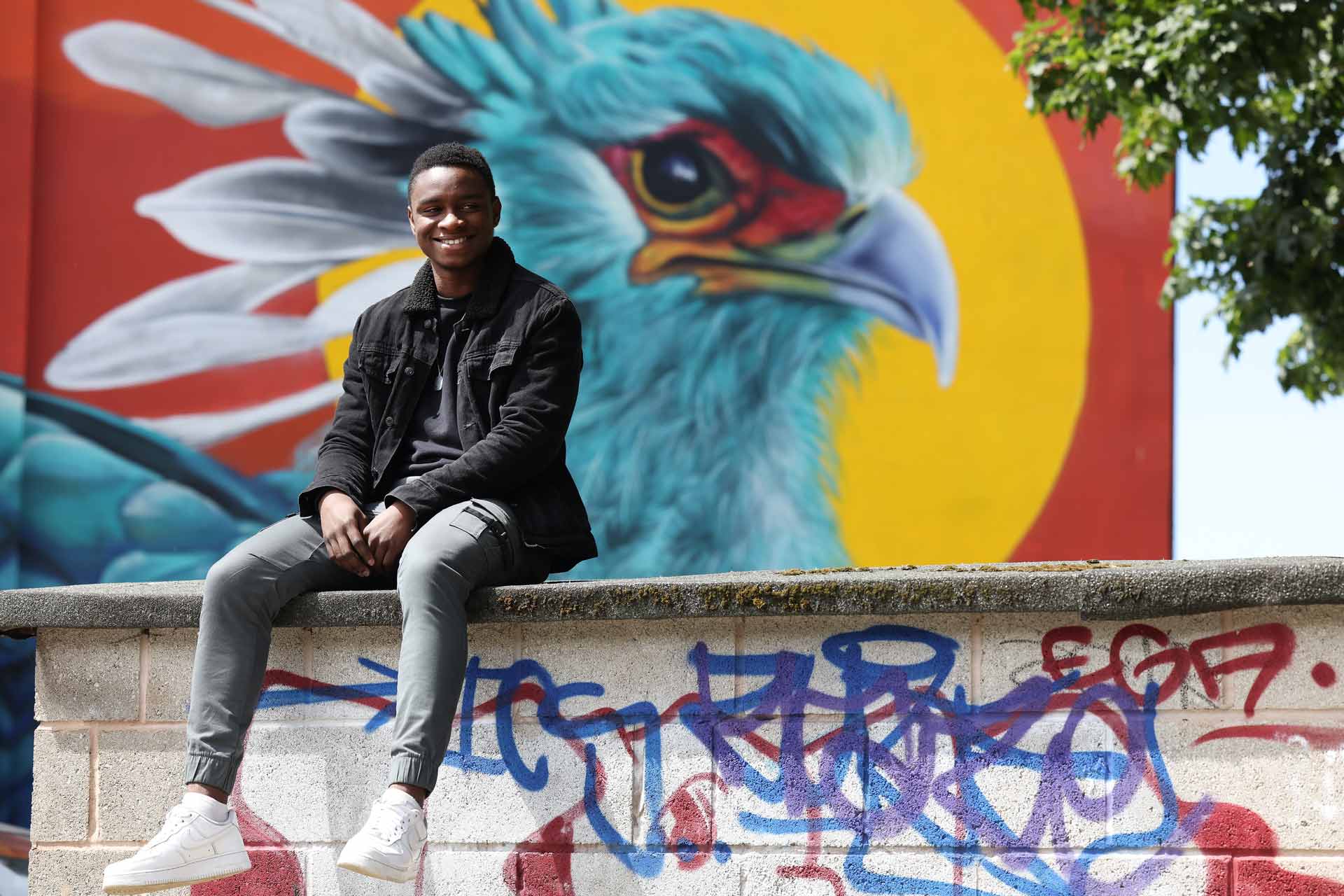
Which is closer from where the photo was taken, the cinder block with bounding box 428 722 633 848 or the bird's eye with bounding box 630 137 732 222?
the cinder block with bounding box 428 722 633 848

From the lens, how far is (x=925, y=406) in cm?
776

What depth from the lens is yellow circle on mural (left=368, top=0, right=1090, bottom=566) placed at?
7656 mm

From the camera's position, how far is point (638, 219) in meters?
8.01

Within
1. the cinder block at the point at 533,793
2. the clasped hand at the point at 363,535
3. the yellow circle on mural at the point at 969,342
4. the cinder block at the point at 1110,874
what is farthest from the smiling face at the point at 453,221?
the yellow circle on mural at the point at 969,342

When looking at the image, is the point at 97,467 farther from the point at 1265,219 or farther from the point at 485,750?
the point at 1265,219

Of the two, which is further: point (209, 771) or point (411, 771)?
point (209, 771)

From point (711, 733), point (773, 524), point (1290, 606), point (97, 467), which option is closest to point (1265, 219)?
point (773, 524)

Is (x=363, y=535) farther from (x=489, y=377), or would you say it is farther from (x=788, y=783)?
(x=788, y=783)

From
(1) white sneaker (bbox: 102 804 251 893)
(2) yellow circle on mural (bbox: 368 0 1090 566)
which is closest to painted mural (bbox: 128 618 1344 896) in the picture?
(1) white sneaker (bbox: 102 804 251 893)

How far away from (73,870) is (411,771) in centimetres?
115

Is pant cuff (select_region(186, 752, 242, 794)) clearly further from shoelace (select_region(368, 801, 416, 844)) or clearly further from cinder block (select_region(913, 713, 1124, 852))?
cinder block (select_region(913, 713, 1124, 852))

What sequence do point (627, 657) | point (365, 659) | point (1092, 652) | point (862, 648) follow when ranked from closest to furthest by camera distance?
1. point (1092, 652)
2. point (862, 648)
3. point (627, 657)
4. point (365, 659)

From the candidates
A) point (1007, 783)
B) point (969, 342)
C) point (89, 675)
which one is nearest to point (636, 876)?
point (1007, 783)

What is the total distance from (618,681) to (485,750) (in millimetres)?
355
